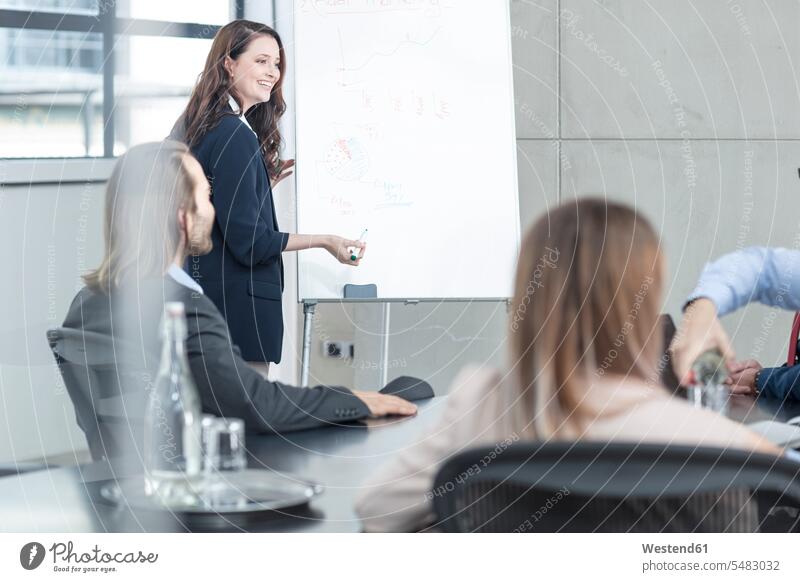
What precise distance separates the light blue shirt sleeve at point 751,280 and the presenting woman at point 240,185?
93 cm

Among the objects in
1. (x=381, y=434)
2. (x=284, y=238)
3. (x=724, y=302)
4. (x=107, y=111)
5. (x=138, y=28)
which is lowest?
(x=381, y=434)

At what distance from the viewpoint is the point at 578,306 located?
4.02 ft

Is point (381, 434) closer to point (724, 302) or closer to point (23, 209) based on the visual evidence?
point (724, 302)

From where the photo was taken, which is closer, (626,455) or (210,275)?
(626,455)

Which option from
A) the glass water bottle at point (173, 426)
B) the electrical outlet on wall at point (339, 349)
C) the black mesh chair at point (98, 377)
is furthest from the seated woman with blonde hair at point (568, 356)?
the electrical outlet on wall at point (339, 349)

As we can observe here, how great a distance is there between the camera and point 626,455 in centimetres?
86

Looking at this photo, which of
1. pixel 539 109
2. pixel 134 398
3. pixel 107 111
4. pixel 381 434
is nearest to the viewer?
pixel 381 434

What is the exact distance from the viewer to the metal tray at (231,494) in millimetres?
1152

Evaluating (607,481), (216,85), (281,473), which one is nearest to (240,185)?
(216,85)

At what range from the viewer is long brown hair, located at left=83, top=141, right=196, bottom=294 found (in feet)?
5.46

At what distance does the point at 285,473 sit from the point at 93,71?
1424 millimetres

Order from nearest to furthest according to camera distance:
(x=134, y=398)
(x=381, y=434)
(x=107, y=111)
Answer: (x=381, y=434) → (x=134, y=398) → (x=107, y=111)
